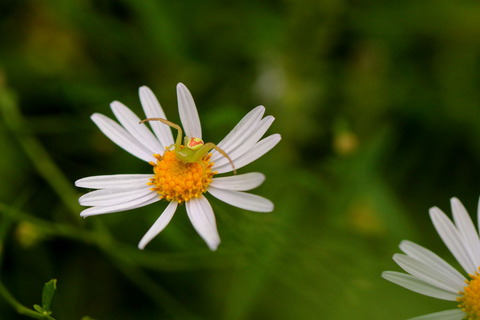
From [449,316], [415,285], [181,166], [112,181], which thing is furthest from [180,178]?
[449,316]

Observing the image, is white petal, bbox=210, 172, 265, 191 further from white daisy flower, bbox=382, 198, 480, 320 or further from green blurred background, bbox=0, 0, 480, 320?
green blurred background, bbox=0, 0, 480, 320

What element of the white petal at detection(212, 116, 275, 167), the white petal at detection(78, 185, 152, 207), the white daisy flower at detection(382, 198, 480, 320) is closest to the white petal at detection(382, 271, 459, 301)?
the white daisy flower at detection(382, 198, 480, 320)

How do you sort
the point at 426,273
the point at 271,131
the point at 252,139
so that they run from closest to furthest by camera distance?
1. the point at 426,273
2. the point at 252,139
3. the point at 271,131

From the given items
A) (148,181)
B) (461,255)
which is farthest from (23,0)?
(461,255)

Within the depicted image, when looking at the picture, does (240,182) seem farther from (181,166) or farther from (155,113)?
(155,113)

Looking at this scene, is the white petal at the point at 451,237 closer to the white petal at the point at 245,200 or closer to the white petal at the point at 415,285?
the white petal at the point at 415,285
